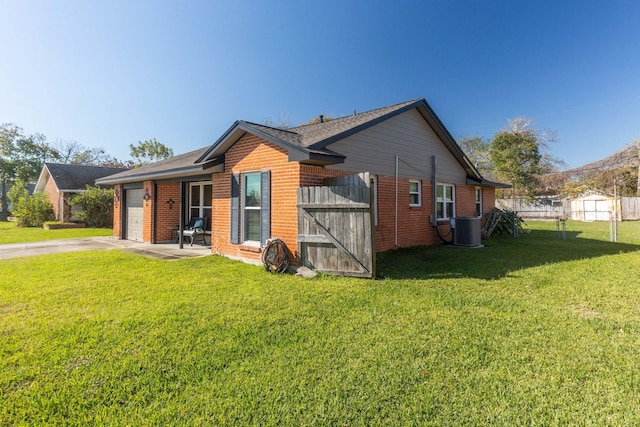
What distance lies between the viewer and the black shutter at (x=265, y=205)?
7.22 m

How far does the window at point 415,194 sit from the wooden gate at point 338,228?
4244 mm

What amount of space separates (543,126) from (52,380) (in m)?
38.1

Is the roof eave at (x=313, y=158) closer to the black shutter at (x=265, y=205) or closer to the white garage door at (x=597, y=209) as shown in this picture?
the black shutter at (x=265, y=205)

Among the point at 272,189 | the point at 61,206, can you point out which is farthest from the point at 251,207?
the point at 61,206

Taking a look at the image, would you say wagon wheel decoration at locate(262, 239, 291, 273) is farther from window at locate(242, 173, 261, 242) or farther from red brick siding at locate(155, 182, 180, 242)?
red brick siding at locate(155, 182, 180, 242)

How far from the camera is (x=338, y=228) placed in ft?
20.3

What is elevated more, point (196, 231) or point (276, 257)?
point (196, 231)

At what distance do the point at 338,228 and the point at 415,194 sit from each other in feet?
16.6

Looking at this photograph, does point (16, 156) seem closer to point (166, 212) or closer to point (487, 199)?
point (166, 212)

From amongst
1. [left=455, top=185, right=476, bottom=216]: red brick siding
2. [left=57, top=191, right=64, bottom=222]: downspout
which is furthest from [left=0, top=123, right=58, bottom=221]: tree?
[left=455, top=185, right=476, bottom=216]: red brick siding

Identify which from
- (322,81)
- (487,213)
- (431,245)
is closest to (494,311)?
(431,245)

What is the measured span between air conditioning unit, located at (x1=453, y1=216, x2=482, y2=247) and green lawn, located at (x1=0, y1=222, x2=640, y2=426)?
14.8 feet

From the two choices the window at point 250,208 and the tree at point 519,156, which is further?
the tree at point 519,156

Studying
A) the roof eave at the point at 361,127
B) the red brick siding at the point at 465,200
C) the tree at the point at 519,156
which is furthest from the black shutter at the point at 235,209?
the tree at the point at 519,156
